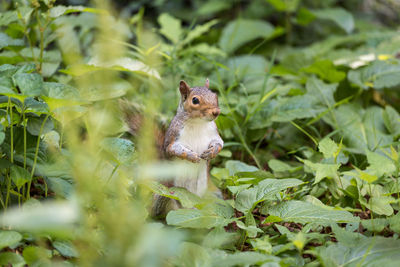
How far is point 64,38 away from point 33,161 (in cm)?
A: 128

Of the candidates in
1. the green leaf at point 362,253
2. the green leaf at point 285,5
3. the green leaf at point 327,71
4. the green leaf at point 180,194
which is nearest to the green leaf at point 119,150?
the green leaf at point 180,194

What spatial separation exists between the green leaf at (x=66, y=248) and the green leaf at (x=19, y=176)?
27 cm

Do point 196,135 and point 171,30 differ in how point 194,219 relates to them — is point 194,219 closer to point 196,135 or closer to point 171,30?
point 196,135

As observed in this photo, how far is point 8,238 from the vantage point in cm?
143

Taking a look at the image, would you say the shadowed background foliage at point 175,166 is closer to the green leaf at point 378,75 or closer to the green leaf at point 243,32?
the green leaf at point 378,75

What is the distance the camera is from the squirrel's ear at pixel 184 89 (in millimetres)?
1985

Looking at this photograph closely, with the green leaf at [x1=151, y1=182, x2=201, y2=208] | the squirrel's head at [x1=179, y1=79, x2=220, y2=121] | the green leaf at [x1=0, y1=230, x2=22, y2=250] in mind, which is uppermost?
the squirrel's head at [x1=179, y1=79, x2=220, y2=121]

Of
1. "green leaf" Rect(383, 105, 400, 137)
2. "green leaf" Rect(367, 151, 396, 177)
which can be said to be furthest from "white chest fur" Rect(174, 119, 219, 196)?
"green leaf" Rect(383, 105, 400, 137)

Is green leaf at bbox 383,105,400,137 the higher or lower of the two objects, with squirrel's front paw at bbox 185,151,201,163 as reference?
lower

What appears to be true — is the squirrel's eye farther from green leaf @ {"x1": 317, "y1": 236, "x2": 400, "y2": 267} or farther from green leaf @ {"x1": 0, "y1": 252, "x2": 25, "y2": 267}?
green leaf @ {"x1": 0, "y1": 252, "x2": 25, "y2": 267}

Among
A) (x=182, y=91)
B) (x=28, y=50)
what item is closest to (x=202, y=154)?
(x=182, y=91)

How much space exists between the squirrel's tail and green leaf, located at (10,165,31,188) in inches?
22.8

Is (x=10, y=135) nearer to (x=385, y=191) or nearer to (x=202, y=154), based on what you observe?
(x=202, y=154)

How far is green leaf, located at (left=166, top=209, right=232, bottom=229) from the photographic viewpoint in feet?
5.36
